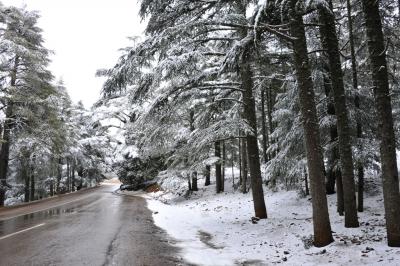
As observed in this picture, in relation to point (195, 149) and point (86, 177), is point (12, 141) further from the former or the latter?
point (86, 177)

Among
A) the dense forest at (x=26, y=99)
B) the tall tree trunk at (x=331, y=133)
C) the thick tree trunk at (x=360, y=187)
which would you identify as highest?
the dense forest at (x=26, y=99)

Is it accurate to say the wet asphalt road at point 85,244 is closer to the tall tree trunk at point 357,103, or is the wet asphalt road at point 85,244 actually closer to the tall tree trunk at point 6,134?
the tall tree trunk at point 357,103

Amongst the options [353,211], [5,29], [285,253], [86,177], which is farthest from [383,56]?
[86,177]

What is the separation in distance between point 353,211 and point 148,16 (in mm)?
8261

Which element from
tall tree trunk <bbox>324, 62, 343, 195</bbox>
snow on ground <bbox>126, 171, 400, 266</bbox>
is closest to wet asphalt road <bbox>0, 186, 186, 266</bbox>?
snow on ground <bbox>126, 171, 400, 266</bbox>

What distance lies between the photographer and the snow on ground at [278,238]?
7.46 meters

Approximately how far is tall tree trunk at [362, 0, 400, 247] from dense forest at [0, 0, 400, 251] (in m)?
0.02

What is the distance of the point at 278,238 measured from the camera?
10.0 metres

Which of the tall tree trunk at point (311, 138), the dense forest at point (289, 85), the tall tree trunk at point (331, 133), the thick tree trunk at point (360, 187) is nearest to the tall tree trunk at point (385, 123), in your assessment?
the dense forest at point (289, 85)

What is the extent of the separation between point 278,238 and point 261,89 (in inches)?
303

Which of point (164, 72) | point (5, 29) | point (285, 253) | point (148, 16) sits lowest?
point (285, 253)

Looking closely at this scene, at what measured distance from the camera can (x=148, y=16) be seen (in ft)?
39.2

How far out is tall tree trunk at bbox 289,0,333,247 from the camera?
8.51m

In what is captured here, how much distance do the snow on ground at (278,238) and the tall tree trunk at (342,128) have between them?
57 centimetres
